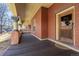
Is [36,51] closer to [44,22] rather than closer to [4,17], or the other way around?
[44,22]

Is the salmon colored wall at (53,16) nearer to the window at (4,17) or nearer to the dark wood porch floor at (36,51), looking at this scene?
the dark wood porch floor at (36,51)

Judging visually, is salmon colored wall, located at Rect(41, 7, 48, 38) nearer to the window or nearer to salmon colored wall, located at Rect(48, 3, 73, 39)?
salmon colored wall, located at Rect(48, 3, 73, 39)

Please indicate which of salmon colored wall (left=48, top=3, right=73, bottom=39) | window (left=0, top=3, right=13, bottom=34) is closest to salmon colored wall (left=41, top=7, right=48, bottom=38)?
salmon colored wall (left=48, top=3, right=73, bottom=39)

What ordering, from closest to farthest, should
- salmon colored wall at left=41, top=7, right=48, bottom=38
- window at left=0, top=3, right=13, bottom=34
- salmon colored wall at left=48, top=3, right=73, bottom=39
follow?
salmon colored wall at left=48, top=3, right=73, bottom=39, window at left=0, top=3, right=13, bottom=34, salmon colored wall at left=41, top=7, right=48, bottom=38

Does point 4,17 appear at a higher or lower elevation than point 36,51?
higher

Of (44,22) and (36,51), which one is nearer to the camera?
(36,51)

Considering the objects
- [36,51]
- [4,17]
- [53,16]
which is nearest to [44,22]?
[53,16]

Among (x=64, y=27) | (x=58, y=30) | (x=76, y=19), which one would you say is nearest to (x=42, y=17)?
(x=58, y=30)

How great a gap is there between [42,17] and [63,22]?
5.73ft

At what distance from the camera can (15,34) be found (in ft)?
17.5

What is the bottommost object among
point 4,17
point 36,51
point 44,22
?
point 36,51

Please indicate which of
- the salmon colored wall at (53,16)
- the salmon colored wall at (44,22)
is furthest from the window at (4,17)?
the salmon colored wall at (53,16)

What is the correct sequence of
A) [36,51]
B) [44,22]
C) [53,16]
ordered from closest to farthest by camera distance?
[36,51] → [53,16] → [44,22]

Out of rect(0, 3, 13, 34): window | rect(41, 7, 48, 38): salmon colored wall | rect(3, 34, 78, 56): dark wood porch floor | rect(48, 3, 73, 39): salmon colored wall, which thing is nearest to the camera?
rect(3, 34, 78, 56): dark wood porch floor
